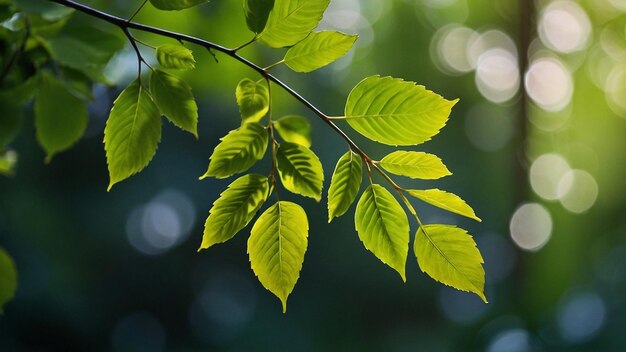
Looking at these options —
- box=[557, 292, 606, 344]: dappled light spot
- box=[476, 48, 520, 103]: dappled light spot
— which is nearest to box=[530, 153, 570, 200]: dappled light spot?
box=[476, 48, 520, 103]: dappled light spot

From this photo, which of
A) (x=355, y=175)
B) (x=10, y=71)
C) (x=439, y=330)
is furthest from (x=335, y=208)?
(x=439, y=330)

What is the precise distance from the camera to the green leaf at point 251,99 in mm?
448

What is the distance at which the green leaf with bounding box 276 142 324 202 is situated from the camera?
445 mm

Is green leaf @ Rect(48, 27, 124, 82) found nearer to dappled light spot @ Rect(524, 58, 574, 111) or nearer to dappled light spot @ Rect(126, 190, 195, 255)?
dappled light spot @ Rect(126, 190, 195, 255)

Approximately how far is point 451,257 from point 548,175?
18.9ft

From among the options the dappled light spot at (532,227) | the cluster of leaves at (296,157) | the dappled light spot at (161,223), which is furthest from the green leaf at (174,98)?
the dappled light spot at (532,227)

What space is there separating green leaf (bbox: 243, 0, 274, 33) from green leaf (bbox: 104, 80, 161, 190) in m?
0.09

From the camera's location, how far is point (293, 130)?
0.50m

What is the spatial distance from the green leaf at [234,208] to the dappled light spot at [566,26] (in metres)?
6.17

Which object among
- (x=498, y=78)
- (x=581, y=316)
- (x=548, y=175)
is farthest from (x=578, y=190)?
(x=581, y=316)

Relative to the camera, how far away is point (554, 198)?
5746 millimetres

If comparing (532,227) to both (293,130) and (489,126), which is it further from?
(293,130)

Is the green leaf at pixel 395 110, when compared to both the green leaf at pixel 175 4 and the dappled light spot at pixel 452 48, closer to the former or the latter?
the green leaf at pixel 175 4

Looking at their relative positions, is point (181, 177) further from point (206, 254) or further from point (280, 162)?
point (280, 162)
